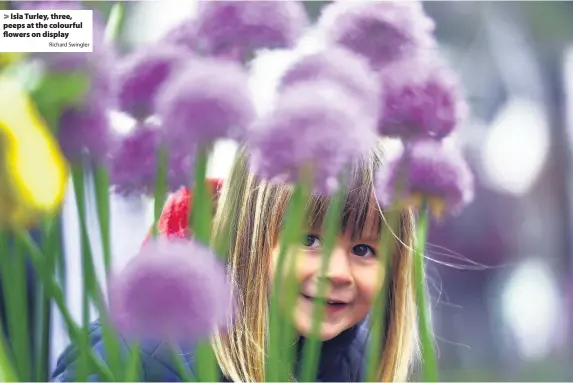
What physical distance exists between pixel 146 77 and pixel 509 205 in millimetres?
491

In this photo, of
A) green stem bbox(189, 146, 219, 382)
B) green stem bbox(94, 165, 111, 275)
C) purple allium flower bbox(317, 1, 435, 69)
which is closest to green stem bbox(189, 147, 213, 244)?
green stem bbox(189, 146, 219, 382)

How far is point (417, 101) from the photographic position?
0.80 m

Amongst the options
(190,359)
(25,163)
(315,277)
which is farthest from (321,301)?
(25,163)

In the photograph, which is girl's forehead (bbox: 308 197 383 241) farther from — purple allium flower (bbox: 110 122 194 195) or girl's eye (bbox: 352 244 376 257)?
purple allium flower (bbox: 110 122 194 195)

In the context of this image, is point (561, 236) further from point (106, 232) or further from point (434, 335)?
point (106, 232)

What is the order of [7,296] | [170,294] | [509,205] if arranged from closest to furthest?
[170,294]
[7,296]
[509,205]

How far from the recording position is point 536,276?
0.95 metres

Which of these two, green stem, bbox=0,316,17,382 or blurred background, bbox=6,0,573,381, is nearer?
green stem, bbox=0,316,17,382

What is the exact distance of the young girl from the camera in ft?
2.78

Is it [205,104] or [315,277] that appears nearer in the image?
[205,104]

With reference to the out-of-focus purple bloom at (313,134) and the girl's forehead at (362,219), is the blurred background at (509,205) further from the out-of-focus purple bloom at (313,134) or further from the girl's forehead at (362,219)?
the out-of-focus purple bloom at (313,134)

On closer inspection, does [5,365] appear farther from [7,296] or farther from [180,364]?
[180,364]

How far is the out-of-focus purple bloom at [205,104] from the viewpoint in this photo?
0.75 m

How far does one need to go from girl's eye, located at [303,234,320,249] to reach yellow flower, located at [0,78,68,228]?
29cm
